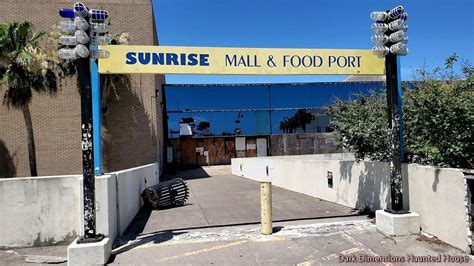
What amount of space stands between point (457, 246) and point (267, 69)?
458cm

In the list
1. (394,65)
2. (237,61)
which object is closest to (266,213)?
(237,61)

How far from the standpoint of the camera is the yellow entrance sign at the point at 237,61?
7.40 meters

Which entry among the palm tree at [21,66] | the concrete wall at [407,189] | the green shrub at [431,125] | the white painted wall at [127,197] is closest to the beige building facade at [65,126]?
the palm tree at [21,66]

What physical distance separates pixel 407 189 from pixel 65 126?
2108 centimetres

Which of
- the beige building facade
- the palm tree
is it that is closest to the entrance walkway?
the beige building facade

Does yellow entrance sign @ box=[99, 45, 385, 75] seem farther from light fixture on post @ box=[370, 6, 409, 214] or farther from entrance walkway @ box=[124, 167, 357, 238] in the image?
entrance walkway @ box=[124, 167, 357, 238]

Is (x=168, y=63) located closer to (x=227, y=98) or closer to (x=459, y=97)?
(x=459, y=97)

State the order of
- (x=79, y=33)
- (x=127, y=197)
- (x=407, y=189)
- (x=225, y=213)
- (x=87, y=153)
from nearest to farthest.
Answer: (x=79, y=33) → (x=87, y=153) → (x=407, y=189) → (x=127, y=197) → (x=225, y=213)

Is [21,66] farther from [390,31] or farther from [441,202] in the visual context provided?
[441,202]

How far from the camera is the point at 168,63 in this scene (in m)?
7.51

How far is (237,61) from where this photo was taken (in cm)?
779

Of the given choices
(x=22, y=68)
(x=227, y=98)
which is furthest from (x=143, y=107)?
(x=227, y=98)

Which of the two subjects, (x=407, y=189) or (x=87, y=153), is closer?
(x=87, y=153)

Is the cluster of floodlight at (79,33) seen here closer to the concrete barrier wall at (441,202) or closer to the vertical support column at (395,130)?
the vertical support column at (395,130)
